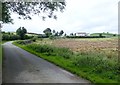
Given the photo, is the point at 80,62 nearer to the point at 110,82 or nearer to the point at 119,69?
the point at 119,69

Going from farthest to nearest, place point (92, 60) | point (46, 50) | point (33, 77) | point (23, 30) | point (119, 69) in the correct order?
1. point (23, 30)
2. point (46, 50)
3. point (92, 60)
4. point (119, 69)
5. point (33, 77)

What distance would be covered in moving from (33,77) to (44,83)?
1737 mm

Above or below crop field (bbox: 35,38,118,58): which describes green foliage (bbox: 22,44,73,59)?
below

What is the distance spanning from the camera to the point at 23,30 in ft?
368

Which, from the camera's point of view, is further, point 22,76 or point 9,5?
point 9,5

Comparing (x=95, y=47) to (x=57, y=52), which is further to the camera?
(x=95, y=47)

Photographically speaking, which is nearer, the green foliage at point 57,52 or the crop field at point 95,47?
the green foliage at point 57,52

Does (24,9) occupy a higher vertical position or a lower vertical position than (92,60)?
higher

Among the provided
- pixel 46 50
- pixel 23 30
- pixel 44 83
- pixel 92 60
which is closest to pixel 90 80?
pixel 44 83

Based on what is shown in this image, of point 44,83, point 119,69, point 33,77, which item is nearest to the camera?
A: point 44,83

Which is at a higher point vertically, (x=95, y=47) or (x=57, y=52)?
(x=95, y=47)

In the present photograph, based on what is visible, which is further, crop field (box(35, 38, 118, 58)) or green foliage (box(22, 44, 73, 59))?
crop field (box(35, 38, 118, 58))

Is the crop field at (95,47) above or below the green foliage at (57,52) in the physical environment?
above

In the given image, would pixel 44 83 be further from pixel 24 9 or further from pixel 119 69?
pixel 24 9
